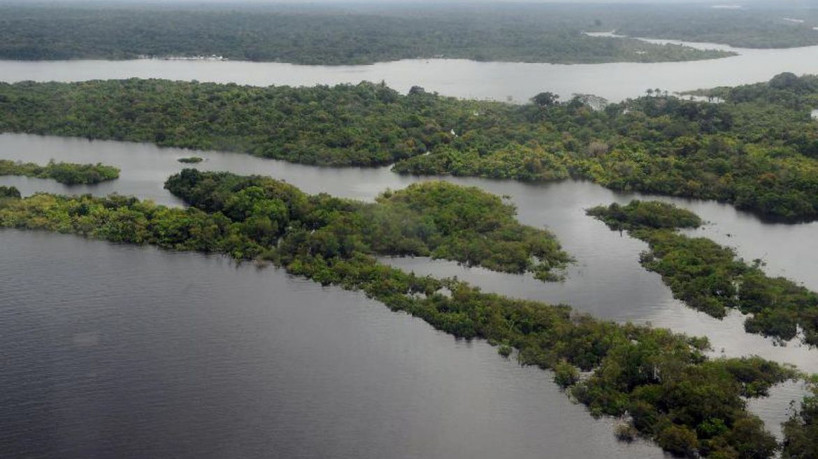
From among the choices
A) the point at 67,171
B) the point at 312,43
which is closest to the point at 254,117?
the point at 67,171

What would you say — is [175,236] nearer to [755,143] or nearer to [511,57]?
[755,143]

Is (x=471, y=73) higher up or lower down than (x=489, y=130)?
higher up

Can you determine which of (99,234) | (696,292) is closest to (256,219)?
(99,234)

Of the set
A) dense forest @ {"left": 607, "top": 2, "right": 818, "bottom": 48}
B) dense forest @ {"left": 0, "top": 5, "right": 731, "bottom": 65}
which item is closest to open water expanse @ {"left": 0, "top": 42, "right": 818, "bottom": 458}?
dense forest @ {"left": 0, "top": 5, "right": 731, "bottom": 65}

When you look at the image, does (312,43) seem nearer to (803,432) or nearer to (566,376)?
(566,376)

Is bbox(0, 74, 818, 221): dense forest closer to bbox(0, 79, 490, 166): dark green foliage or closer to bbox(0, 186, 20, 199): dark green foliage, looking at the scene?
bbox(0, 79, 490, 166): dark green foliage

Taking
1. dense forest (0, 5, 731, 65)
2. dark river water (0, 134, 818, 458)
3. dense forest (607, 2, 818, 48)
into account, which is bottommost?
dark river water (0, 134, 818, 458)

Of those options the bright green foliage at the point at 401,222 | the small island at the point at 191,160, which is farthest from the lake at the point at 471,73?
the bright green foliage at the point at 401,222
